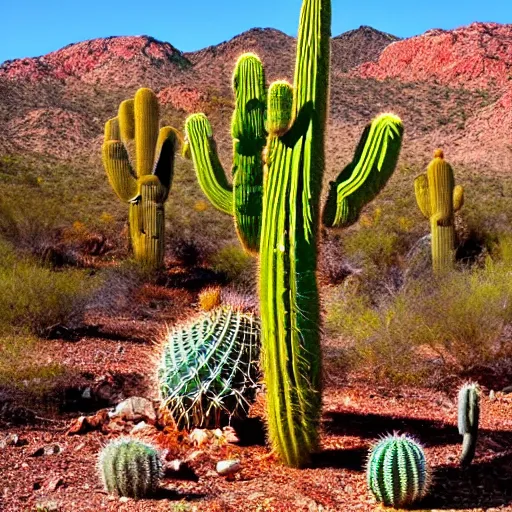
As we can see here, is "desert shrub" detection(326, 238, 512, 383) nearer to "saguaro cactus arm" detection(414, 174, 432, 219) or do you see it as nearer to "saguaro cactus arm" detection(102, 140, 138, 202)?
"saguaro cactus arm" detection(414, 174, 432, 219)

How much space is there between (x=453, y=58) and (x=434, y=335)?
50.1 meters

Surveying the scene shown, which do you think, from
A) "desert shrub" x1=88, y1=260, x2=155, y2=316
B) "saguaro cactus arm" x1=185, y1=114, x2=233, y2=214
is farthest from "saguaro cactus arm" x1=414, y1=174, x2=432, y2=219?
"saguaro cactus arm" x1=185, y1=114, x2=233, y2=214

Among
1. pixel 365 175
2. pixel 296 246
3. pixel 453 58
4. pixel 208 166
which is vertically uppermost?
pixel 453 58

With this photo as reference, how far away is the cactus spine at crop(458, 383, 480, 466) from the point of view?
5.07m

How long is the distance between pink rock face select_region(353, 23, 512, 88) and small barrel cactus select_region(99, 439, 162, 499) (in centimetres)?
4913

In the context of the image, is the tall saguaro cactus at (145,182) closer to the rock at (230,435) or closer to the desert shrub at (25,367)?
the desert shrub at (25,367)

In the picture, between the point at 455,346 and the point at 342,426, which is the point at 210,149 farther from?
the point at 455,346

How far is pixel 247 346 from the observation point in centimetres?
571

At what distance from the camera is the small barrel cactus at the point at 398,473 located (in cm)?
449

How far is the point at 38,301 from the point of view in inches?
373

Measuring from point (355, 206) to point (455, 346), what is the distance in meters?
3.38

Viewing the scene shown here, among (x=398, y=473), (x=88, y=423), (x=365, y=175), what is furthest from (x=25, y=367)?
(x=398, y=473)

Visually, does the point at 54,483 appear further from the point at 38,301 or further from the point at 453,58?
the point at 453,58

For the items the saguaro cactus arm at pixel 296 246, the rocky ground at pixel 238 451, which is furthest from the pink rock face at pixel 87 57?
the saguaro cactus arm at pixel 296 246
